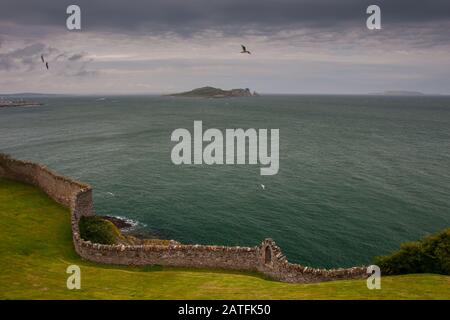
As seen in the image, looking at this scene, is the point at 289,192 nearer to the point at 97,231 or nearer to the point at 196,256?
the point at 196,256

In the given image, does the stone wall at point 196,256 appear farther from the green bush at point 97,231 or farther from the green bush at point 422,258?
the green bush at point 422,258

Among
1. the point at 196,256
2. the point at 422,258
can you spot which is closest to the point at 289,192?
the point at 196,256

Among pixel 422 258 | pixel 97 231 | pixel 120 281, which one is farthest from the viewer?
pixel 97 231

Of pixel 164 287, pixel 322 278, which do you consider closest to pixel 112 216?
pixel 164 287

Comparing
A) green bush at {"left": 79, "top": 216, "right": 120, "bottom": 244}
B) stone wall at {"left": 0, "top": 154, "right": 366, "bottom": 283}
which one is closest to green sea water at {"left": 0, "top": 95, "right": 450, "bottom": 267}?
green bush at {"left": 79, "top": 216, "right": 120, "bottom": 244}
